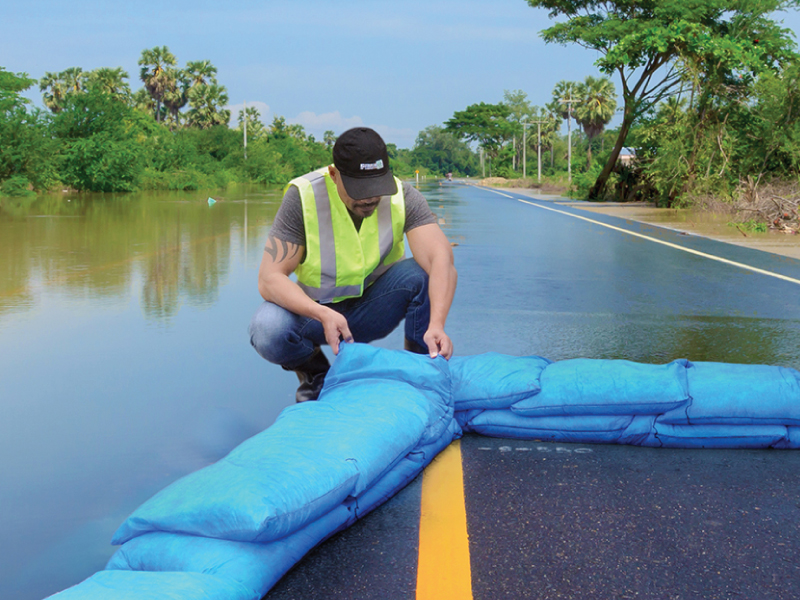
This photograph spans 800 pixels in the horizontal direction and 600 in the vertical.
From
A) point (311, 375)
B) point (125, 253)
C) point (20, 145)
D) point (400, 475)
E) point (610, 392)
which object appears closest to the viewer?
point (400, 475)

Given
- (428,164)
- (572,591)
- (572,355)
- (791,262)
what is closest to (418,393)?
(572,591)

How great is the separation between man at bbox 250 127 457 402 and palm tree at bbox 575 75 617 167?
3692 inches

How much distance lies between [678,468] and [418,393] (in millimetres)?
1029

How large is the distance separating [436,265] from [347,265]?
42 centimetres

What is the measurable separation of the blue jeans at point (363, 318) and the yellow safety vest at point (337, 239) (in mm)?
106

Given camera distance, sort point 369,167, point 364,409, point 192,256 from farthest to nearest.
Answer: point 192,256
point 369,167
point 364,409

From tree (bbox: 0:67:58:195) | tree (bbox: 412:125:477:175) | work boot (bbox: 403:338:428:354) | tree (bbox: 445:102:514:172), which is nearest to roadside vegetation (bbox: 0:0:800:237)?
tree (bbox: 0:67:58:195)

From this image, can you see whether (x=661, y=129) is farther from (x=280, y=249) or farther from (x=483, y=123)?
(x=483, y=123)

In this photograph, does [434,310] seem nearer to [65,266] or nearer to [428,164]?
[65,266]

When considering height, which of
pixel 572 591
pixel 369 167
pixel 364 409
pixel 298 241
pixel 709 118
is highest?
pixel 709 118

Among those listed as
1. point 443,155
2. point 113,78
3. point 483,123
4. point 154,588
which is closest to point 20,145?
point 154,588

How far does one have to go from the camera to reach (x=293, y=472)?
2.63 meters

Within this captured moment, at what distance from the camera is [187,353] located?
5.38m

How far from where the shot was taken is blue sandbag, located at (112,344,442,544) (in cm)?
243
